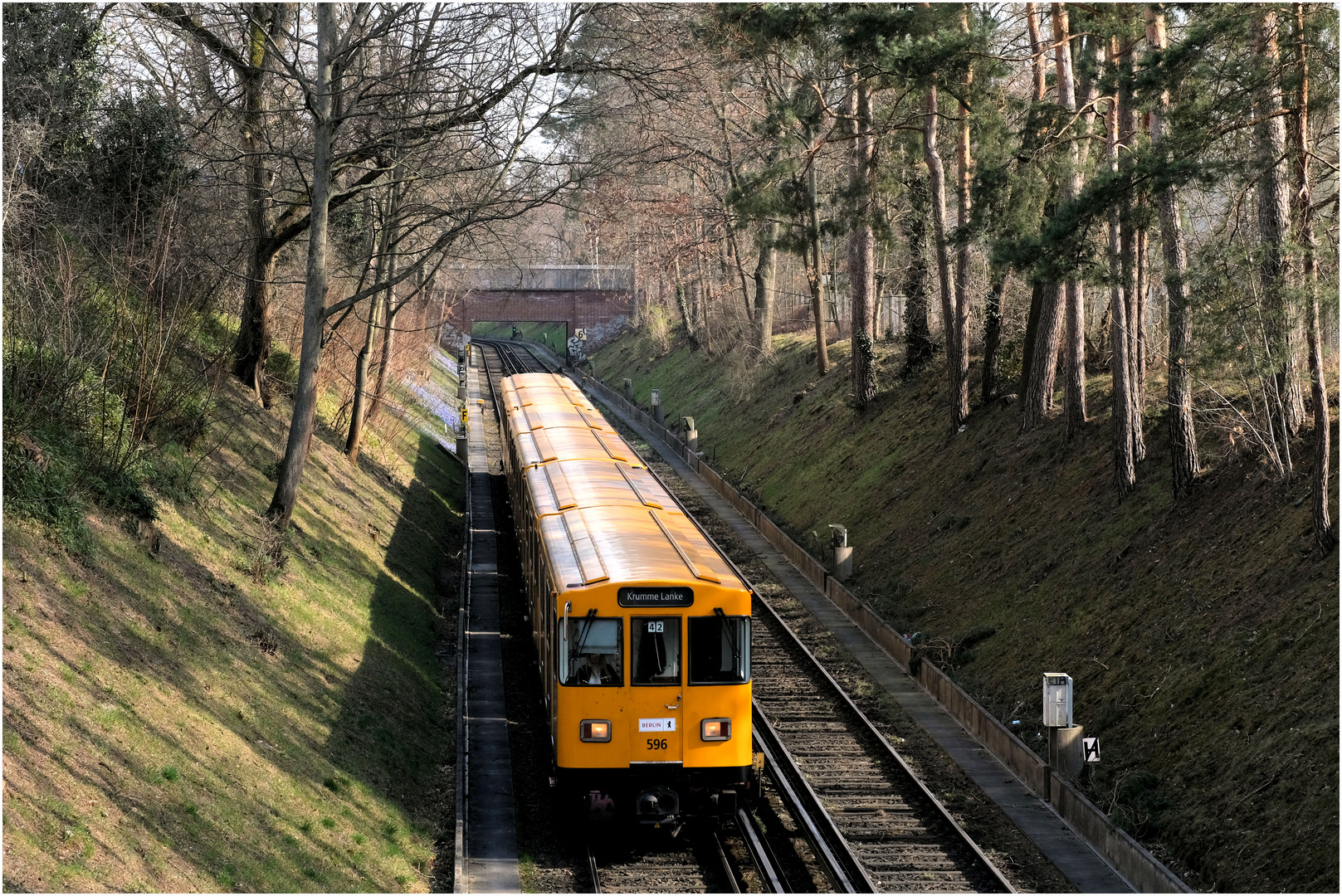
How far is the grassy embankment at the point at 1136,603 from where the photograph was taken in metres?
12.9

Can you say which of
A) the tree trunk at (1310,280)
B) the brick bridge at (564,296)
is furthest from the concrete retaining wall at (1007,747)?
the brick bridge at (564,296)

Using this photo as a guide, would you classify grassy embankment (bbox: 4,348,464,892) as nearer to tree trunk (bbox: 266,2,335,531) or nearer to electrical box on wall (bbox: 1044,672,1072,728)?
tree trunk (bbox: 266,2,335,531)

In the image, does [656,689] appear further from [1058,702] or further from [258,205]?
[258,205]

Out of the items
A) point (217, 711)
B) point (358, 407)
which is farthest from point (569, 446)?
point (217, 711)

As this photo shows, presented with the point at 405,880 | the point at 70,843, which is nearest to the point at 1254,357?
the point at 405,880

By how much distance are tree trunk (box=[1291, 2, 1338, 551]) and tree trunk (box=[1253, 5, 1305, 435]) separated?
0.23 meters

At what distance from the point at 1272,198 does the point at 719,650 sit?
9.30 meters

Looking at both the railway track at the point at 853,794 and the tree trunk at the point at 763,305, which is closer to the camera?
the railway track at the point at 853,794

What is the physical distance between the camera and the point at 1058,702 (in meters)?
15.1

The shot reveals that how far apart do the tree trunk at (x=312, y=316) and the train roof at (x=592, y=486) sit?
3735 millimetres

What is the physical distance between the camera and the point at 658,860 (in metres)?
13.5

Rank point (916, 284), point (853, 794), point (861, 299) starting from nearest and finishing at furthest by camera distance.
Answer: point (853, 794), point (916, 284), point (861, 299)

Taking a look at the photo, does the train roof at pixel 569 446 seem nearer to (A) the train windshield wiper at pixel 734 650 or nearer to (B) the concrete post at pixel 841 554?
(B) the concrete post at pixel 841 554

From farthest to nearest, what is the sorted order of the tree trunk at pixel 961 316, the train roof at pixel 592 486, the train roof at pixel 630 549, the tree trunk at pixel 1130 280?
1. the tree trunk at pixel 961 316
2. the train roof at pixel 592 486
3. the tree trunk at pixel 1130 280
4. the train roof at pixel 630 549
